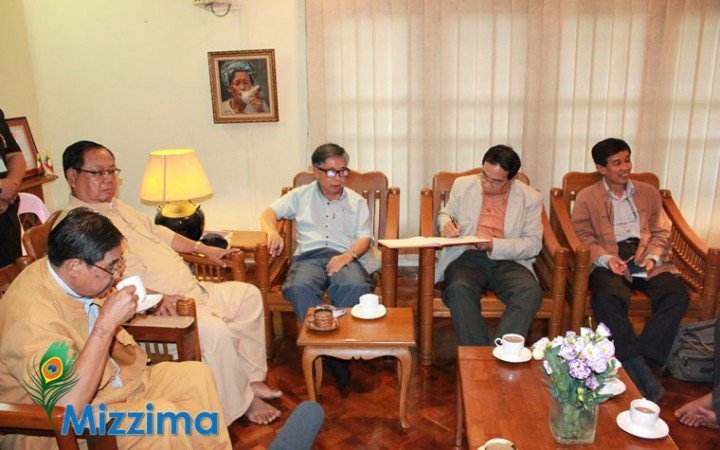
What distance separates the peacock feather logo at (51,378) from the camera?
150cm

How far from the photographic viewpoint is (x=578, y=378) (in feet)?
5.24

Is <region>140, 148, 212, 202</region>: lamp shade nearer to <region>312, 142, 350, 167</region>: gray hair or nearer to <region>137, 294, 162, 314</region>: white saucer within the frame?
<region>312, 142, 350, 167</region>: gray hair

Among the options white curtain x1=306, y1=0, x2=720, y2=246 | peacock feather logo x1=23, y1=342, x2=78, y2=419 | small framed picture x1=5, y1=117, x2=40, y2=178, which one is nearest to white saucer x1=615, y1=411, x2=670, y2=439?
peacock feather logo x1=23, y1=342, x2=78, y2=419

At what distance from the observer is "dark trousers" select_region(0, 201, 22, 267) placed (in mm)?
2643

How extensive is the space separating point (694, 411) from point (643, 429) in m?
0.98

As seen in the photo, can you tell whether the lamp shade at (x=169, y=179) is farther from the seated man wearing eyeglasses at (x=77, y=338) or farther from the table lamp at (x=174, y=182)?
the seated man wearing eyeglasses at (x=77, y=338)

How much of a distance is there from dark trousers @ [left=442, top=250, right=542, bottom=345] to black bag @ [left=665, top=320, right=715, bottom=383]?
74cm

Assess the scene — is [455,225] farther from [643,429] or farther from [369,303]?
[643,429]

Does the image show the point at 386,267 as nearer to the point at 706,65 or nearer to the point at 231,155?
the point at 231,155

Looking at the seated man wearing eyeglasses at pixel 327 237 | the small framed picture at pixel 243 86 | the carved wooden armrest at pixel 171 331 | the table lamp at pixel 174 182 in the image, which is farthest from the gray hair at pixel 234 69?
the carved wooden armrest at pixel 171 331

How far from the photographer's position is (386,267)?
300cm

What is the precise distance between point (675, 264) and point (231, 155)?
3.04 metres

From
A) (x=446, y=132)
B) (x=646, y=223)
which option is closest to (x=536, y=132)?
(x=446, y=132)

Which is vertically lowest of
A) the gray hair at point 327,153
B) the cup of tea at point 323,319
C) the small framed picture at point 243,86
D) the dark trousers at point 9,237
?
the cup of tea at point 323,319
